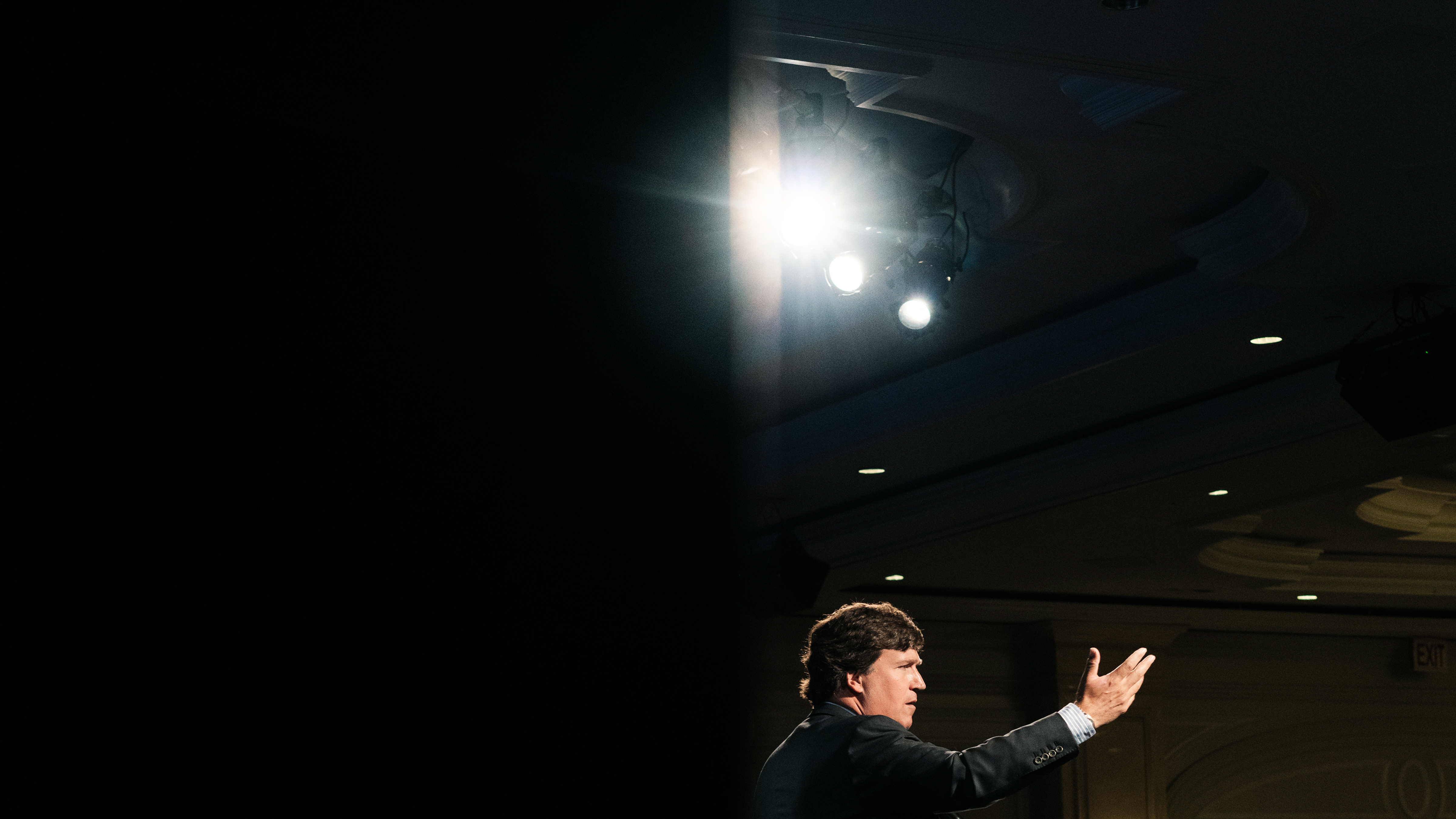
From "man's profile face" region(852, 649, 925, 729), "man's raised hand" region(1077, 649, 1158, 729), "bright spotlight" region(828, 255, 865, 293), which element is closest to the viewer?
"man's raised hand" region(1077, 649, 1158, 729)

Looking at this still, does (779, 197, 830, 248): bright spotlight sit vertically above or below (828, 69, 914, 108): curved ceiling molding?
below

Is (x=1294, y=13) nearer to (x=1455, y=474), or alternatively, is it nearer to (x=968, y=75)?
(x=968, y=75)

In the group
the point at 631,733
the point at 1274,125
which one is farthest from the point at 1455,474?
the point at 631,733

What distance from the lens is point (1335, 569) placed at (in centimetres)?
1034

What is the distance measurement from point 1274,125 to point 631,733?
10.2ft

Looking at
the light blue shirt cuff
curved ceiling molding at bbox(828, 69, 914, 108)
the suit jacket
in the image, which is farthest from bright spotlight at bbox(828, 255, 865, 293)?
the light blue shirt cuff

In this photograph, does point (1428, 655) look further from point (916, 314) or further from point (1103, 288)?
point (916, 314)

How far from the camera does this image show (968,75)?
325 cm

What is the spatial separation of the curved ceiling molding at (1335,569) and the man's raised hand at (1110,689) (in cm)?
772

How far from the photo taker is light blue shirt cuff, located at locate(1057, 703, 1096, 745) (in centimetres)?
205

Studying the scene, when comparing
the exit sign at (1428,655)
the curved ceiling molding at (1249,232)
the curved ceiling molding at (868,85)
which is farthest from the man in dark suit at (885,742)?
the exit sign at (1428,655)

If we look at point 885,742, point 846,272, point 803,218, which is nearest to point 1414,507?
point 846,272

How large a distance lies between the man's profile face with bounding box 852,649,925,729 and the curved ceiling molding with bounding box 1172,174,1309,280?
6.92 feet

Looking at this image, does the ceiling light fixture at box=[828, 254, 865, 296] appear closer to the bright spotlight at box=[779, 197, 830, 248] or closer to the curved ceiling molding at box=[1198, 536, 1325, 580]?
the bright spotlight at box=[779, 197, 830, 248]
